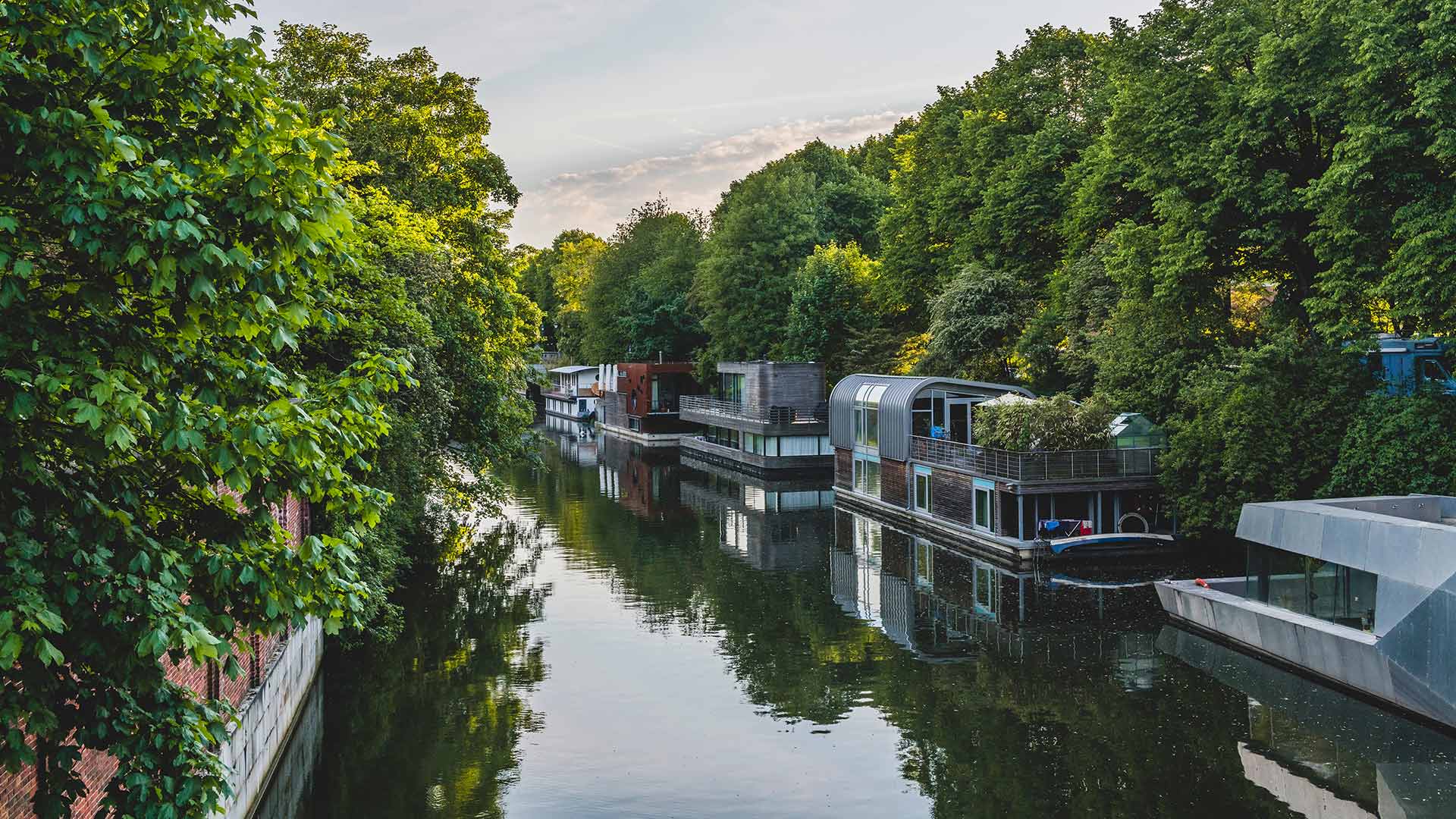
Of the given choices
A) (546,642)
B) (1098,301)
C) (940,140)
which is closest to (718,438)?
(940,140)

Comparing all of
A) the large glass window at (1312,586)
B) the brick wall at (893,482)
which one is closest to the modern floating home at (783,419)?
the brick wall at (893,482)

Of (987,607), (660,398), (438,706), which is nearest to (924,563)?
(987,607)

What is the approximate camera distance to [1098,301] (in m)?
39.9

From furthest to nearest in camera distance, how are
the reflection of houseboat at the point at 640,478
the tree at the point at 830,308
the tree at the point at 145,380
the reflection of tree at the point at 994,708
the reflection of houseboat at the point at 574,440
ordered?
the reflection of houseboat at the point at 574,440, the tree at the point at 830,308, the reflection of houseboat at the point at 640,478, the reflection of tree at the point at 994,708, the tree at the point at 145,380

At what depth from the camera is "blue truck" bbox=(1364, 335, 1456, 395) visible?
94.7 feet

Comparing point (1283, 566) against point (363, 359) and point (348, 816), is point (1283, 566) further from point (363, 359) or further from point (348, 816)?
point (363, 359)

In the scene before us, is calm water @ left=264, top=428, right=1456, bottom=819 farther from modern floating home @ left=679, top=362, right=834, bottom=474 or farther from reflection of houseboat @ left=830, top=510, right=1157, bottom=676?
modern floating home @ left=679, top=362, right=834, bottom=474

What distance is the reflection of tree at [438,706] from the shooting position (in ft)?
54.9

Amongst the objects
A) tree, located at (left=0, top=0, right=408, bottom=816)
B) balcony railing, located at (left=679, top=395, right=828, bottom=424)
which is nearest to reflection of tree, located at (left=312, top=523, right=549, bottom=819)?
tree, located at (left=0, top=0, right=408, bottom=816)

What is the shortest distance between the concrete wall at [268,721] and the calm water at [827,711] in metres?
0.47

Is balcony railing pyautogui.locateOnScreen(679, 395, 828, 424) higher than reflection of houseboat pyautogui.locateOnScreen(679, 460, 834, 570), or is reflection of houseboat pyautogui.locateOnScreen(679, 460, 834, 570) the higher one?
balcony railing pyautogui.locateOnScreen(679, 395, 828, 424)

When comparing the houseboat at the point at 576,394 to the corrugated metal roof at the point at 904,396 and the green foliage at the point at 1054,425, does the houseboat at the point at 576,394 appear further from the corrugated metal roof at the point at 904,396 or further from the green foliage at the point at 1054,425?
the green foliage at the point at 1054,425

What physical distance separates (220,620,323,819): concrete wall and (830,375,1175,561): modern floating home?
20.3 meters

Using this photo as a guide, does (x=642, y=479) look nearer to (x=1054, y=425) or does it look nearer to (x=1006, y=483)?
(x=1006, y=483)
